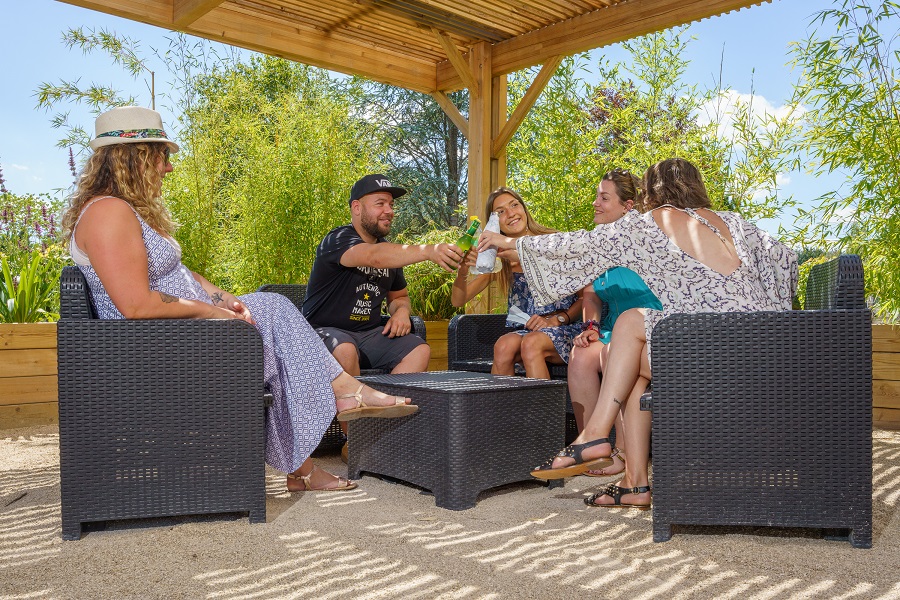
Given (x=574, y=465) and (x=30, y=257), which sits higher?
(x=30, y=257)

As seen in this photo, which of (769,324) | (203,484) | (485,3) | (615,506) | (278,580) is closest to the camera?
(278,580)

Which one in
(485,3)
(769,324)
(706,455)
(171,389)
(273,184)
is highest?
(485,3)

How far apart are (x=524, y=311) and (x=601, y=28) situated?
91.6 inches

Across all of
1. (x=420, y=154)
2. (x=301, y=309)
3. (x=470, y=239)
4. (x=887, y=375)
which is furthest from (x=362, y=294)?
(x=420, y=154)

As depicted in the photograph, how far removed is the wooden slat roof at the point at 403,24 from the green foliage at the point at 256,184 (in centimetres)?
46

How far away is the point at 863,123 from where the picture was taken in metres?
3.98

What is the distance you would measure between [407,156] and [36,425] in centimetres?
1006

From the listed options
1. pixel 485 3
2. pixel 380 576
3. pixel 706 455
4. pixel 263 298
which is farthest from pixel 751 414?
pixel 485 3

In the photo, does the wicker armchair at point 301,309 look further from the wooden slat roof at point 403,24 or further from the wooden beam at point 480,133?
the wooden beam at point 480,133

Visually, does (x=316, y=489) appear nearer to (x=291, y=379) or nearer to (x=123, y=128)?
(x=291, y=379)

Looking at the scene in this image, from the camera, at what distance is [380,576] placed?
180cm

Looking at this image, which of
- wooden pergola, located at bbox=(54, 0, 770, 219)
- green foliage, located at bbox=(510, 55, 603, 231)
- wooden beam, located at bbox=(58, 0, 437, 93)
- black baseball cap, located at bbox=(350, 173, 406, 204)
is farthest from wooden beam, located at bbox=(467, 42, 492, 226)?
black baseball cap, located at bbox=(350, 173, 406, 204)

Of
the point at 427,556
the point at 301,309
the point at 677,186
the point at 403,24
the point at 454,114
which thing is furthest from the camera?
the point at 454,114

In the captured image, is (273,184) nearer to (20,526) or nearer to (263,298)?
(263,298)
